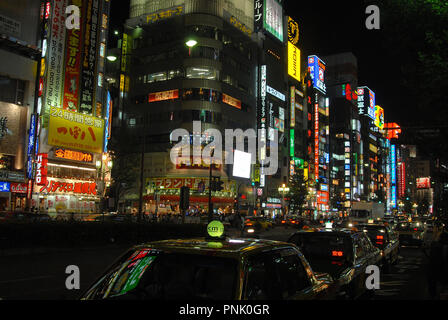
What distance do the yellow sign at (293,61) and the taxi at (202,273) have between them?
82.6 metres

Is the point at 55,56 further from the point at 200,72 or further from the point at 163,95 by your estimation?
the point at 200,72

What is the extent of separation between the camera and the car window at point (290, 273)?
439 centimetres

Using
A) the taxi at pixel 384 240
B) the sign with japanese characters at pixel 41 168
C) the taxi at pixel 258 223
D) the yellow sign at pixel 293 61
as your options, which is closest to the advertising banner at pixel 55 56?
the sign with japanese characters at pixel 41 168

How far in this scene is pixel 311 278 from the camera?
5.05 metres

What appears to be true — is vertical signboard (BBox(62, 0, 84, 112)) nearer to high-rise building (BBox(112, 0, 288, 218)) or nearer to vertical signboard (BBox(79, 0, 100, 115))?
vertical signboard (BBox(79, 0, 100, 115))

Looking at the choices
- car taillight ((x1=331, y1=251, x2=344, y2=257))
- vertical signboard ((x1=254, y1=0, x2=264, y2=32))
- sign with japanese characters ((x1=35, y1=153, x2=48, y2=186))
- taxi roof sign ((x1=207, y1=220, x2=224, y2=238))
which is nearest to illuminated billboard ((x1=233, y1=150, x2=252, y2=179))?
sign with japanese characters ((x1=35, y1=153, x2=48, y2=186))

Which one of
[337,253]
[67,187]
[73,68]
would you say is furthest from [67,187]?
[337,253]

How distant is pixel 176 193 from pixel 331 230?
50.5 m

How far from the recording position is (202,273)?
3869 mm

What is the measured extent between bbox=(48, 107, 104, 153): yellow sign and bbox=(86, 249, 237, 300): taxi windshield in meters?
35.7

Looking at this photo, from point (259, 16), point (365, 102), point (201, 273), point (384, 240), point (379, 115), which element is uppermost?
point (365, 102)

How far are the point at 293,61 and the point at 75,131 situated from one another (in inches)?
2235
